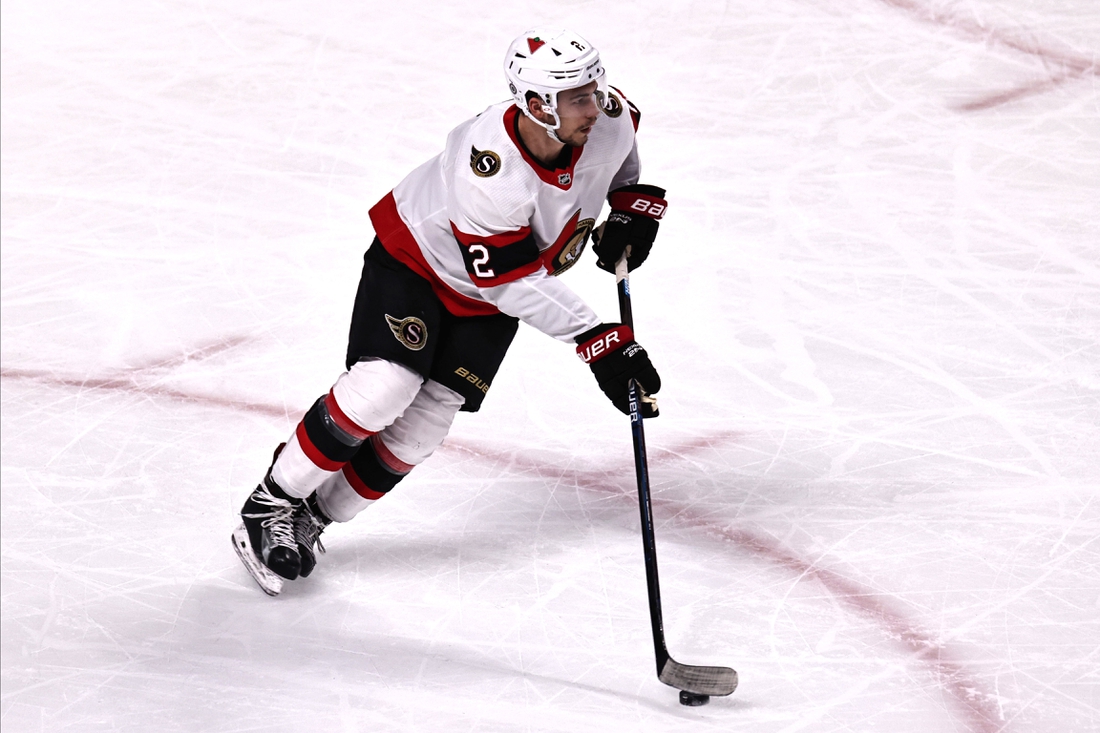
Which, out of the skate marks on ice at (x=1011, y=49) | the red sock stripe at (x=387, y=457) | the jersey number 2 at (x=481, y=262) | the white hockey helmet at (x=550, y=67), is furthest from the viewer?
the skate marks on ice at (x=1011, y=49)

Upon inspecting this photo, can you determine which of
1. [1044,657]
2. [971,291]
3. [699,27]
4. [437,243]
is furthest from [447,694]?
[699,27]

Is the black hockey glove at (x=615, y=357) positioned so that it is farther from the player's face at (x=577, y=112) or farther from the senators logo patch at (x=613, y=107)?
the senators logo patch at (x=613, y=107)

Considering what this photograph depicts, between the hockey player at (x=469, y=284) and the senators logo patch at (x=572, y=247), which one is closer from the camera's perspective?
the hockey player at (x=469, y=284)

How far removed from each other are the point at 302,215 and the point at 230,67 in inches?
51.0

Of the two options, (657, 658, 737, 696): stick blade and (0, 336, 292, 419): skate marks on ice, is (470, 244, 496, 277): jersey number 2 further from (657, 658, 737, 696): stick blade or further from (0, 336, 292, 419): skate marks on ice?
(0, 336, 292, 419): skate marks on ice

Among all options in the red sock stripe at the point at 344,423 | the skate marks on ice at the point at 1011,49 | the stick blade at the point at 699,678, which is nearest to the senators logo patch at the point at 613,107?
the red sock stripe at the point at 344,423

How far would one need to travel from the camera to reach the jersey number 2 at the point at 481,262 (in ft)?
7.69

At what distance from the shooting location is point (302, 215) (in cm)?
435

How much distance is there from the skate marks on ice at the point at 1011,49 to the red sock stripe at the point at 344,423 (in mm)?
2870

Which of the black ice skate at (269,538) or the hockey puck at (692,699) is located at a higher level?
the hockey puck at (692,699)

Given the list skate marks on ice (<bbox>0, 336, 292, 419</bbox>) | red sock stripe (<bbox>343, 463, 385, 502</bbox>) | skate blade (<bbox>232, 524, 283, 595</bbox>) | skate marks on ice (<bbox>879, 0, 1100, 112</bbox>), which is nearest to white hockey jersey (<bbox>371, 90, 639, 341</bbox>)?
red sock stripe (<bbox>343, 463, 385, 502</bbox>)

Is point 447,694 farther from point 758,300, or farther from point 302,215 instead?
point 302,215

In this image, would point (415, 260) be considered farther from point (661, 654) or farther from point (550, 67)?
point (661, 654)

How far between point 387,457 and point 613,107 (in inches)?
34.7
